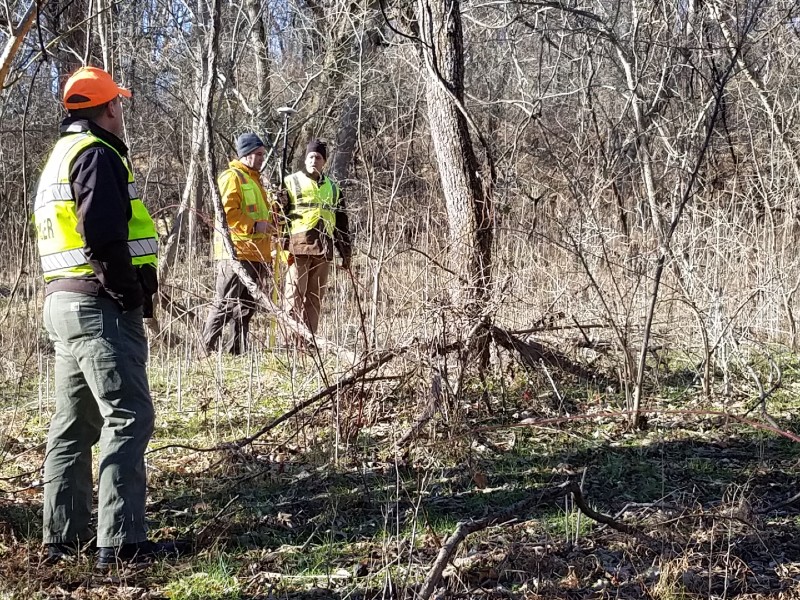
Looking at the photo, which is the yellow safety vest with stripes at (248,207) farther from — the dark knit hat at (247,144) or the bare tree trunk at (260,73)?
the bare tree trunk at (260,73)

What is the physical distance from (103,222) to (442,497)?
198 cm

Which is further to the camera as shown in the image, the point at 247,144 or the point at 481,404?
the point at 247,144

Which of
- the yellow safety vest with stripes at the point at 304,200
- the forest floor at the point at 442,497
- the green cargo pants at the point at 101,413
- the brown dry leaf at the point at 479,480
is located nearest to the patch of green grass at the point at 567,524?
the forest floor at the point at 442,497

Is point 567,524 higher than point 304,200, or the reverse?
point 304,200

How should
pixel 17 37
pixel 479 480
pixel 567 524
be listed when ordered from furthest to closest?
1. pixel 479 480
2. pixel 567 524
3. pixel 17 37

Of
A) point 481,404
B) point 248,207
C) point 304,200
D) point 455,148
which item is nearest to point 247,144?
point 248,207

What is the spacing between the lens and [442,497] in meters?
3.86

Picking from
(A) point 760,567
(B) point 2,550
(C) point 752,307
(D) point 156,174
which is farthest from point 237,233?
(D) point 156,174

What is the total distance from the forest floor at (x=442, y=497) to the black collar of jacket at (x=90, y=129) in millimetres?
1546

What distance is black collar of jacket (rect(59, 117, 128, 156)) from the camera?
122 inches

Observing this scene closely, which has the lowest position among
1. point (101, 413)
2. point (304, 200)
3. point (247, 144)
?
point (101, 413)

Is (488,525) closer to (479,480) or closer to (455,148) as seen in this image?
(479,480)

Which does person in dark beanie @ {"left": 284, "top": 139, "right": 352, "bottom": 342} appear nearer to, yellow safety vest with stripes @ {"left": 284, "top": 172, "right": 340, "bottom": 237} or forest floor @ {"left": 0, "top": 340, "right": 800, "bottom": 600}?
yellow safety vest with stripes @ {"left": 284, "top": 172, "right": 340, "bottom": 237}

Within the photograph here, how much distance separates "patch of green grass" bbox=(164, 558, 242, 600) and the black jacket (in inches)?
41.4
